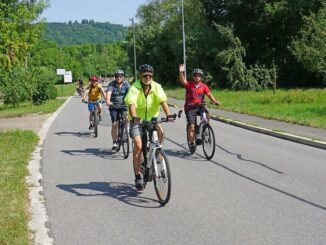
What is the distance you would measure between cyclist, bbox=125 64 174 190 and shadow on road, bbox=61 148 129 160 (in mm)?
3563

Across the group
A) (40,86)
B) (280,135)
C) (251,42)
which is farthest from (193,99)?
(251,42)

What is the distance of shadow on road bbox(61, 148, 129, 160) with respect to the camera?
11.3 metres

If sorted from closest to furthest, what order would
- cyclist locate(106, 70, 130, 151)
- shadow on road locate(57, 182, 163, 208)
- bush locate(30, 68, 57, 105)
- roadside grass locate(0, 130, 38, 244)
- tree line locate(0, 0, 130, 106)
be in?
roadside grass locate(0, 130, 38, 244)
shadow on road locate(57, 182, 163, 208)
cyclist locate(106, 70, 130, 151)
tree line locate(0, 0, 130, 106)
bush locate(30, 68, 57, 105)

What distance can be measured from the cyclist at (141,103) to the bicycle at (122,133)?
357 cm

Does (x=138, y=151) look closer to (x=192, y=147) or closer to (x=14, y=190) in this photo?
(x=14, y=190)

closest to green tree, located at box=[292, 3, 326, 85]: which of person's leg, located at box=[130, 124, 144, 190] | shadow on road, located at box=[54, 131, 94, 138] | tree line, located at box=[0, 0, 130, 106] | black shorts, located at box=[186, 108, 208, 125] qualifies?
tree line, located at box=[0, 0, 130, 106]

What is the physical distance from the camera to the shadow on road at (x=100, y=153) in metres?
11.3

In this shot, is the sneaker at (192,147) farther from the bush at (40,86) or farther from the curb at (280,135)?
the bush at (40,86)

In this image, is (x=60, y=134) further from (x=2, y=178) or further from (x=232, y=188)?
(x=232, y=188)

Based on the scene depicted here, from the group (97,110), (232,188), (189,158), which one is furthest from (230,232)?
(97,110)

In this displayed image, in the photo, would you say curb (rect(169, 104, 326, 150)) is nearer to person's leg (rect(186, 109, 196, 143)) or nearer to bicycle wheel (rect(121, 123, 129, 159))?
person's leg (rect(186, 109, 196, 143))

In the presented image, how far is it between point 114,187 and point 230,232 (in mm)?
2860

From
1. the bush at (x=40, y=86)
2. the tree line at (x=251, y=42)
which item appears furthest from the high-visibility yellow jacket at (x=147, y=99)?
the bush at (x=40, y=86)

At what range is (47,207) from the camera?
6887 mm
